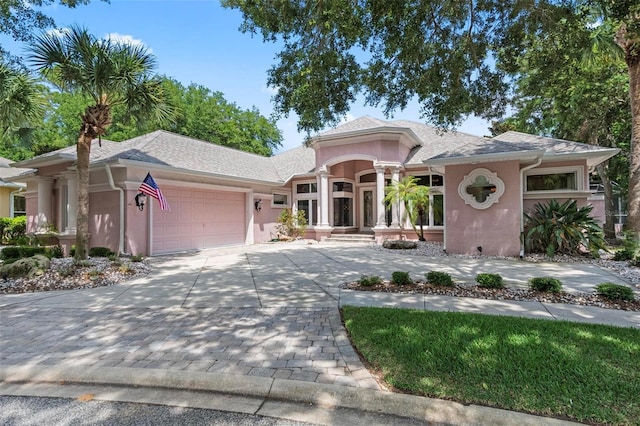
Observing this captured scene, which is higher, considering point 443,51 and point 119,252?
point 443,51

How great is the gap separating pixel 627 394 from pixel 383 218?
41.8 ft

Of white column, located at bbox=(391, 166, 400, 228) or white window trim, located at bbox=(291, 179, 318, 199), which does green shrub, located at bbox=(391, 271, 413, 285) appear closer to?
white column, located at bbox=(391, 166, 400, 228)

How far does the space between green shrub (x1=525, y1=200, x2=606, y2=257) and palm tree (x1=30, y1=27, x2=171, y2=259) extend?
11.9m

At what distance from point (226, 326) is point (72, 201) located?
11.1 m

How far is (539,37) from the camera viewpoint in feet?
23.3

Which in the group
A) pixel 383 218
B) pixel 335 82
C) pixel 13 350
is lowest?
pixel 13 350

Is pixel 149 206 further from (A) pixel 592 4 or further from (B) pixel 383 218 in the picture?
(A) pixel 592 4

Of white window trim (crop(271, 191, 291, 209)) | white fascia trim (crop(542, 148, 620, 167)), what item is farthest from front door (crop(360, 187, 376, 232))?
white fascia trim (crop(542, 148, 620, 167))

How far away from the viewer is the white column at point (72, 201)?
40.2ft

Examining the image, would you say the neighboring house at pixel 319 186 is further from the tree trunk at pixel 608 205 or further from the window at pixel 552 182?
the tree trunk at pixel 608 205

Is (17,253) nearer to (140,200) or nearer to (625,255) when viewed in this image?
(140,200)

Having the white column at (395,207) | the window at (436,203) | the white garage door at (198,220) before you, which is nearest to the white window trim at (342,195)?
the white column at (395,207)

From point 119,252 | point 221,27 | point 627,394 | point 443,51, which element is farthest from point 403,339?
point 119,252

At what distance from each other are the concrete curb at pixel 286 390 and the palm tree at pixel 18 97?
872 cm
